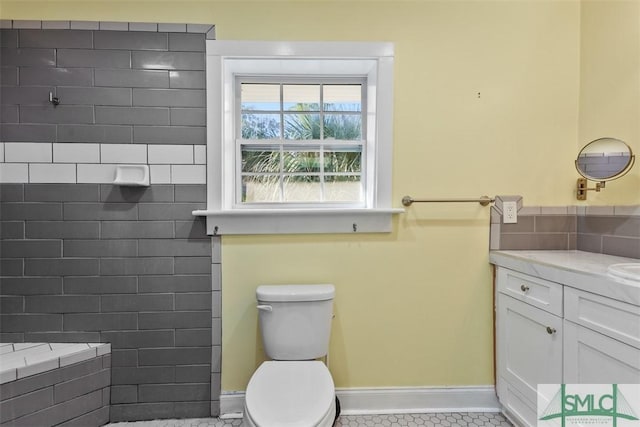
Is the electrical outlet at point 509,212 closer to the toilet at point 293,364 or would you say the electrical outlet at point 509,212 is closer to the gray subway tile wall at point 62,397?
the toilet at point 293,364

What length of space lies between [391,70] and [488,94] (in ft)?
1.78

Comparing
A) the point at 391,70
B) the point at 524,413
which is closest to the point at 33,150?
the point at 391,70

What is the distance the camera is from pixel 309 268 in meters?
1.60

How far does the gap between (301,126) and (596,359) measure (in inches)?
65.9

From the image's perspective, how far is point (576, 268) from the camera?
114cm

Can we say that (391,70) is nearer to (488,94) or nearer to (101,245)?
(488,94)

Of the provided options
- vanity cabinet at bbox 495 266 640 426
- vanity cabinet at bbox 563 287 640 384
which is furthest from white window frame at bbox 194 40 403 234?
vanity cabinet at bbox 563 287 640 384

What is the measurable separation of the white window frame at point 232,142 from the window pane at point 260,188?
12 centimetres

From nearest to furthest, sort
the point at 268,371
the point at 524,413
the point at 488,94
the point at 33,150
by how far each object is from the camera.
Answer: the point at 268,371 < the point at 524,413 < the point at 33,150 < the point at 488,94

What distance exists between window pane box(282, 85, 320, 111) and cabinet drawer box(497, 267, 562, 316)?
1371mm

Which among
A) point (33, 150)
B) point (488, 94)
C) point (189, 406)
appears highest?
point (488, 94)

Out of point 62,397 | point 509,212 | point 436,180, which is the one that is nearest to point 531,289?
point 509,212

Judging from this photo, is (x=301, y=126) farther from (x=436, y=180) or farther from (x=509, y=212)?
(x=509, y=212)

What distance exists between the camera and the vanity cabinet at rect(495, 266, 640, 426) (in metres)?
1.00
